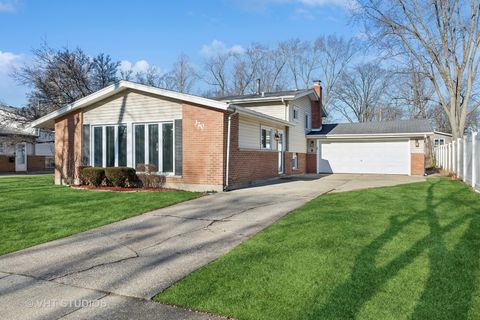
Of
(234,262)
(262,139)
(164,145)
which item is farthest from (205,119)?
(234,262)

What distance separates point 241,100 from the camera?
19.7 m

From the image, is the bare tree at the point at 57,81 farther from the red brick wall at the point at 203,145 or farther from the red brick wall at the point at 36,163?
the red brick wall at the point at 203,145

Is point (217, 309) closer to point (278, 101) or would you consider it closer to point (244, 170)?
point (244, 170)

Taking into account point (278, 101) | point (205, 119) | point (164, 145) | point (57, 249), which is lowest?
point (57, 249)

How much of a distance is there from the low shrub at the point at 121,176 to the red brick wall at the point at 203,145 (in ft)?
5.72

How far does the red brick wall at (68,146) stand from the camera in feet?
49.6

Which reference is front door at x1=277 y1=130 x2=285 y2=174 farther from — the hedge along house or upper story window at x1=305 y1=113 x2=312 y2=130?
upper story window at x1=305 y1=113 x2=312 y2=130

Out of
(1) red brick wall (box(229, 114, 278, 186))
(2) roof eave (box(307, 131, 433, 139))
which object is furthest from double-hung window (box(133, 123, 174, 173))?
(2) roof eave (box(307, 131, 433, 139))

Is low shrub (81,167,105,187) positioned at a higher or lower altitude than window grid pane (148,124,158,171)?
lower

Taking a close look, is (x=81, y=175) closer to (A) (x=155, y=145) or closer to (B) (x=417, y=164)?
(A) (x=155, y=145)

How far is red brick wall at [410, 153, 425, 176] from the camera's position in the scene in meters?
20.0

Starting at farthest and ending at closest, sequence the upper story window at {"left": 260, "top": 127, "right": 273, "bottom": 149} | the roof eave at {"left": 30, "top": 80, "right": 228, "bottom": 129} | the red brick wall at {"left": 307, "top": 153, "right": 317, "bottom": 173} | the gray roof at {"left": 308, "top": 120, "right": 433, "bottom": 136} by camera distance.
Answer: the red brick wall at {"left": 307, "top": 153, "right": 317, "bottom": 173} → the gray roof at {"left": 308, "top": 120, "right": 433, "bottom": 136} → the upper story window at {"left": 260, "top": 127, "right": 273, "bottom": 149} → the roof eave at {"left": 30, "top": 80, "right": 228, "bottom": 129}

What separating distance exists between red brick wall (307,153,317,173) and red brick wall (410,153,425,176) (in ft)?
18.2

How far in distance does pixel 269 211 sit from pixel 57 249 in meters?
4.38
